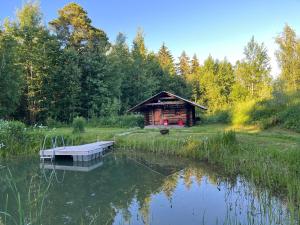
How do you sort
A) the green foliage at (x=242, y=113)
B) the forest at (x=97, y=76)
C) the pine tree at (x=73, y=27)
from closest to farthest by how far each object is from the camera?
the forest at (x=97, y=76), the green foliage at (x=242, y=113), the pine tree at (x=73, y=27)

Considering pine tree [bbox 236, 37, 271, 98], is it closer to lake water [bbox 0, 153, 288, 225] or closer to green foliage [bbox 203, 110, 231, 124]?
green foliage [bbox 203, 110, 231, 124]

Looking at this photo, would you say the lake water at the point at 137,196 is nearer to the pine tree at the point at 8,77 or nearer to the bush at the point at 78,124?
the bush at the point at 78,124

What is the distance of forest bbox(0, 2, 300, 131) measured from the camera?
81.7 ft

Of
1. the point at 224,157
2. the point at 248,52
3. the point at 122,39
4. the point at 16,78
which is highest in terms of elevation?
the point at 122,39

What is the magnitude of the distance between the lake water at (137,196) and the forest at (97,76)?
11787 millimetres

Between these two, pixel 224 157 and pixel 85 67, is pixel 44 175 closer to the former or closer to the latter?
pixel 224 157

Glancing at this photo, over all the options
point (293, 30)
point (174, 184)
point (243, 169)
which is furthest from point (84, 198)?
point (293, 30)

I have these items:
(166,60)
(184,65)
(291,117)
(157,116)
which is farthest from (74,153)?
(184,65)

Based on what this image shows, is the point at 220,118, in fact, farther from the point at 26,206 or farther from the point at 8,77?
the point at 26,206

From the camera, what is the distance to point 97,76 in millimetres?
34438

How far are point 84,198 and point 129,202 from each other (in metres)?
1.48

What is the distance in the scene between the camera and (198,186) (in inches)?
377

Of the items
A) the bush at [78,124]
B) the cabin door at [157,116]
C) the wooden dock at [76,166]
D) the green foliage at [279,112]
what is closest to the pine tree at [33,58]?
the bush at [78,124]

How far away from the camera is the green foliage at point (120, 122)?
28.1 metres
